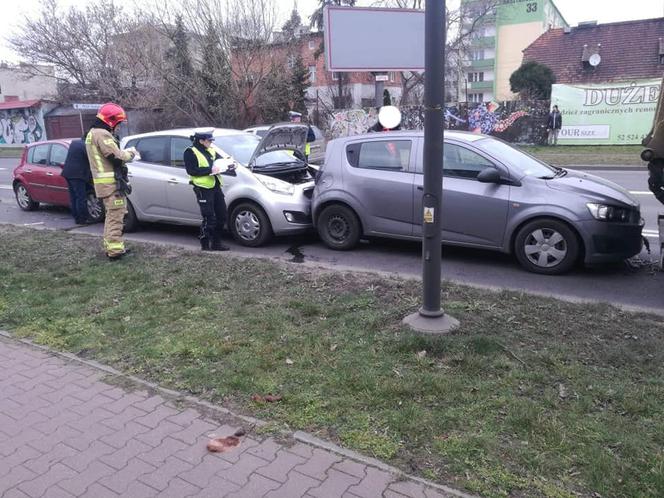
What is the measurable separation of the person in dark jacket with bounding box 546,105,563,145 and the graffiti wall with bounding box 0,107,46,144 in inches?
1299

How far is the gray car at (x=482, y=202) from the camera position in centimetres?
623

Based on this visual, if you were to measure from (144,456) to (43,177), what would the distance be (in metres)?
9.91

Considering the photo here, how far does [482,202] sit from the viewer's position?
6656 millimetres

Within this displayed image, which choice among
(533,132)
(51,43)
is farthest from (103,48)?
(533,132)

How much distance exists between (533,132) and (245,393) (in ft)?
76.4

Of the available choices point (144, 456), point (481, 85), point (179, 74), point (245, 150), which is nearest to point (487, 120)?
point (179, 74)

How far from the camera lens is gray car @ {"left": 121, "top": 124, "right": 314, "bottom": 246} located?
26.3 feet

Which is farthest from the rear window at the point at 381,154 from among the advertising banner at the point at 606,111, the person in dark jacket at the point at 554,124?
the person in dark jacket at the point at 554,124

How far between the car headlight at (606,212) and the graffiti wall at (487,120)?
56.0 feet

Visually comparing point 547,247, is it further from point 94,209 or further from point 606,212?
point 94,209

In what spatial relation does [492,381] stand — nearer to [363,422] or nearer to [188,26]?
[363,422]

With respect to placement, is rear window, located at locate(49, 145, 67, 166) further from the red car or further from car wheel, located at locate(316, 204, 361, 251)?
car wheel, located at locate(316, 204, 361, 251)

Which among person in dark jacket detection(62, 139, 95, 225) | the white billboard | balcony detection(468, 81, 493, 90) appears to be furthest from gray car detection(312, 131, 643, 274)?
balcony detection(468, 81, 493, 90)

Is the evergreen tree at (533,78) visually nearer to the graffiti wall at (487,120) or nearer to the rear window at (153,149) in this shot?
the graffiti wall at (487,120)
